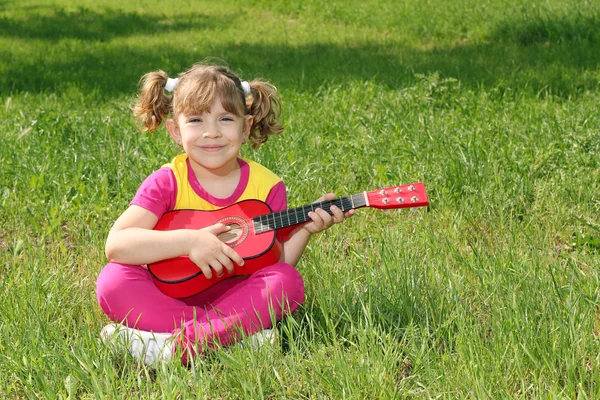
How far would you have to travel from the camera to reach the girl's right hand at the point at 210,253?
3037 millimetres

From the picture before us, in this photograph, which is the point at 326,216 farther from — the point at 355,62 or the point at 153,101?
the point at 355,62

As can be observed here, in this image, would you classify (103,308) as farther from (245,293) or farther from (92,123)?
(92,123)

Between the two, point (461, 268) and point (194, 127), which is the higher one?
point (194, 127)

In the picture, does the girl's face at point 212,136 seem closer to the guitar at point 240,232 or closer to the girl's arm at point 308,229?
the guitar at point 240,232

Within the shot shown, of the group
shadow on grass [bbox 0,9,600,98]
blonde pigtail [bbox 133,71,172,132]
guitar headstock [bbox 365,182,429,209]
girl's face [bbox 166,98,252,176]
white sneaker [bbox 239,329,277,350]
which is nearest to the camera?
white sneaker [bbox 239,329,277,350]

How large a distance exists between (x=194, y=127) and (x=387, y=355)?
4.04ft

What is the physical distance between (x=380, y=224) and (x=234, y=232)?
1.33 m

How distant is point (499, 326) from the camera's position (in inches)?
110

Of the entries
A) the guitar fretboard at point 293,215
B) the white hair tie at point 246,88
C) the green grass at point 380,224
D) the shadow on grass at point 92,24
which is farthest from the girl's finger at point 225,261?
the shadow on grass at point 92,24

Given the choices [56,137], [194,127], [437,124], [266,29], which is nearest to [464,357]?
[194,127]

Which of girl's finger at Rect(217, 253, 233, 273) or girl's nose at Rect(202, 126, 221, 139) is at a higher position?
girl's nose at Rect(202, 126, 221, 139)

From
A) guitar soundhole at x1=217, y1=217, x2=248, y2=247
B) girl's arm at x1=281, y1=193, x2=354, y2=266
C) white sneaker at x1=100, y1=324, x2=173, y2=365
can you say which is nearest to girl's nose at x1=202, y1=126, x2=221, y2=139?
guitar soundhole at x1=217, y1=217, x2=248, y2=247

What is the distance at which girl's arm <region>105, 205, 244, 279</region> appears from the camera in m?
3.04

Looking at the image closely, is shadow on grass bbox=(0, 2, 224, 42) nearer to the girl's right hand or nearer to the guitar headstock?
the girl's right hand
